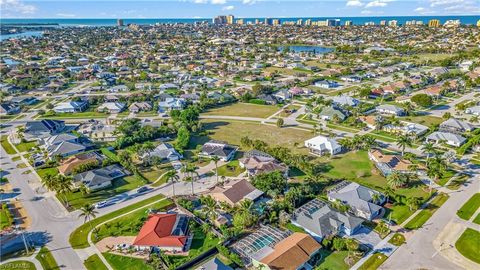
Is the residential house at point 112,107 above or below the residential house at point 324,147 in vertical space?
above

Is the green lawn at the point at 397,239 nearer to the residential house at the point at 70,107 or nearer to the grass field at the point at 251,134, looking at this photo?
the grass field at the point at 251,134

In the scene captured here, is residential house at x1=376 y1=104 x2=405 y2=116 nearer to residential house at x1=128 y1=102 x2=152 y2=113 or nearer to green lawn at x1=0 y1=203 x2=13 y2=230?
residential house at x1=128 y1=102 x2=152 y2=113

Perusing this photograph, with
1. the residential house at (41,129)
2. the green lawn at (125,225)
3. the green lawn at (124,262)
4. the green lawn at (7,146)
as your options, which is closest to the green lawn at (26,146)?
the green lawn at (7,146)

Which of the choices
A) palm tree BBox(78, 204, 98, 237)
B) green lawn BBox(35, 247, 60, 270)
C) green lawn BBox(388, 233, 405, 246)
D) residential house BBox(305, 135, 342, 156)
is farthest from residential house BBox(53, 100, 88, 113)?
green lawn BBox(388, 233, 405, 246)

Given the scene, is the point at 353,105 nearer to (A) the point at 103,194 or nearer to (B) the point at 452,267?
(B) the point at 452,267

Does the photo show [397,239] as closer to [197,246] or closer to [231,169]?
[197,246]
